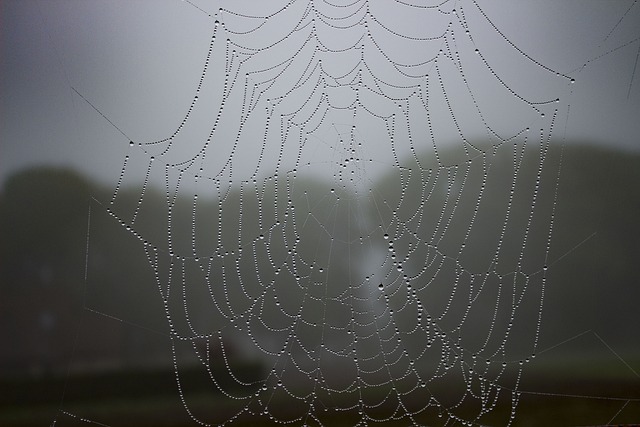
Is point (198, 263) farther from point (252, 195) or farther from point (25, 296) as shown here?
point (25, 296)

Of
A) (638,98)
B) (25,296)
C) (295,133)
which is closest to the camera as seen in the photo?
(25,296)

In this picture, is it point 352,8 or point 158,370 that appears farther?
point 352,8

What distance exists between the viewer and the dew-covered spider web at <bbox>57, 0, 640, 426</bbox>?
1.33m

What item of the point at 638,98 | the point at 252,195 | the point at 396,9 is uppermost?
the point at 396,9

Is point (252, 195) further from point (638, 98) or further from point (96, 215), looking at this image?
point (638, 98)

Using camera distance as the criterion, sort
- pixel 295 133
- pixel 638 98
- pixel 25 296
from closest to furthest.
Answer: pixel 25 296, pixel 295 133, pixel 638 98

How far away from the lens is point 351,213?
1396 mm

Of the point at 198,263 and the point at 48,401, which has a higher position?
the point at 198,263

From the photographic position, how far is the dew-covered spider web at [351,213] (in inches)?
52.4

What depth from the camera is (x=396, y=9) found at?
1.42 meters

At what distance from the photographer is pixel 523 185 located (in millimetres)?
1428

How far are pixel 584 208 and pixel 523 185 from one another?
16cm

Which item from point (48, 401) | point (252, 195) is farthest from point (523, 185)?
point (48, 401)

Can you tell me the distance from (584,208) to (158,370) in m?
1.05
